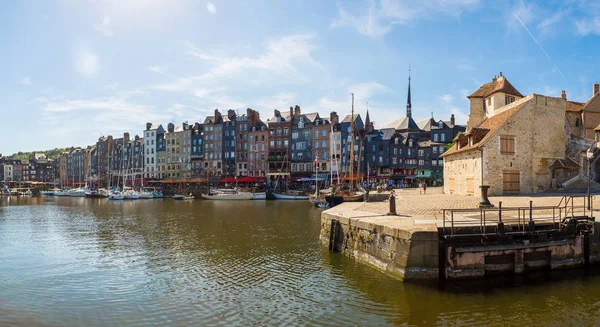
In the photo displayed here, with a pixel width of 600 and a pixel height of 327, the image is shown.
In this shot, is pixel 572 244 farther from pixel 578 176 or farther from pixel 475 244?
pixel 578 176

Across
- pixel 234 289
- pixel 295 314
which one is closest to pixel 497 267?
pixel 295 314

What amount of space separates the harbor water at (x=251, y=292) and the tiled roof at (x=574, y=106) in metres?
41.0

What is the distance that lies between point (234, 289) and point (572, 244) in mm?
14691

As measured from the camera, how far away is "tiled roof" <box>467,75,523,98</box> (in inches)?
1633

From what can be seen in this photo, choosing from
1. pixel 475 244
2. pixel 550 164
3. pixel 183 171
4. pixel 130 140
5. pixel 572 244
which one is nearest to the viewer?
pixel 475 244

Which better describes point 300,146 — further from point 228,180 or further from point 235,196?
point 235,196

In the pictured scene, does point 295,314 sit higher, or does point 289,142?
point 289,142

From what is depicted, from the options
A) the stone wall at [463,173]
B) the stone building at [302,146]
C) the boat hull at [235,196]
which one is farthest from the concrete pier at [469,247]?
the stone building at [302,146]

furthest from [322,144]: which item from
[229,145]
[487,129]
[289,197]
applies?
[487,129]

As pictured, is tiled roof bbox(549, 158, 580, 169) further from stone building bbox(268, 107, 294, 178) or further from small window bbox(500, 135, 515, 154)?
stone building bbox(268, 107, 294, 178)

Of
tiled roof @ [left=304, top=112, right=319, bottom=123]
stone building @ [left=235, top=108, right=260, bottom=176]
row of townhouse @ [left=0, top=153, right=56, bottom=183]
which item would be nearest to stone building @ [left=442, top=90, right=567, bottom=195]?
tiled roof @ [left=304, top=112, right=319, bottom=123]

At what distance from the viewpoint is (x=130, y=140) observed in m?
131

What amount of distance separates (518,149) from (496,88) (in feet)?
36.4

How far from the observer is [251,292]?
15.5m
